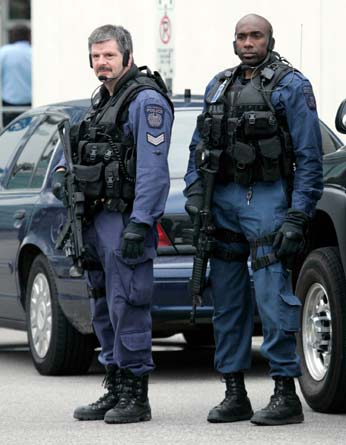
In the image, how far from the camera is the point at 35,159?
10.7 meters

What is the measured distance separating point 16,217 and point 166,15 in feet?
13.6

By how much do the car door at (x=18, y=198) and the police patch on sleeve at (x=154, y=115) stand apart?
2625mm

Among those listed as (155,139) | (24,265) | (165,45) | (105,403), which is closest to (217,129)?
(155,139)

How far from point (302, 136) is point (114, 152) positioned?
2.85ft

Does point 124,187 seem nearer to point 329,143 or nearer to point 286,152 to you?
point 286,152

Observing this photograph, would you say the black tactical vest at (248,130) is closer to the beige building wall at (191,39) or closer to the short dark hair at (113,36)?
the short dark hair at (113,36)

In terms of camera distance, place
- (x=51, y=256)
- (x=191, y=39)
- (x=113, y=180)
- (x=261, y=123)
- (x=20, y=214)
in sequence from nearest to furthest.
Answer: (x=261, y=123) → (x=113, y=180) → (x=51, y=256) → (x=20, y=214) → (x=191, y=39)

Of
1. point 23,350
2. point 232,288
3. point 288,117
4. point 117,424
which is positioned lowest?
point 23,350

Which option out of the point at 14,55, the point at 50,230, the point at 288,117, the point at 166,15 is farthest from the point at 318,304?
the point at 14,55

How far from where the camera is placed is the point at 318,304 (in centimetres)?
834

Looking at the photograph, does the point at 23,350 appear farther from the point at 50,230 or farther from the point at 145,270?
the point at 145,270

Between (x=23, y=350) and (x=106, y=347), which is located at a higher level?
(x=106, y=347)

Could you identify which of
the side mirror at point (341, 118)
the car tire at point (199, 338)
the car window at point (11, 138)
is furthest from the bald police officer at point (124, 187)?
the car tire at point (199, 338)

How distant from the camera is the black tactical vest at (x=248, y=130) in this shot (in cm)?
774
